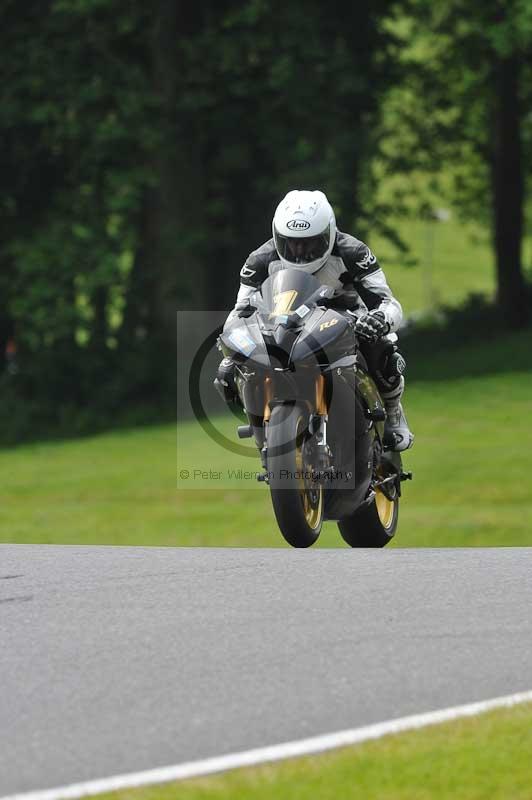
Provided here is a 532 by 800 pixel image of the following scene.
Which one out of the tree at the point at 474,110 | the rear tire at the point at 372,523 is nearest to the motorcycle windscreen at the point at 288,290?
the rear tire at the point at 372,523

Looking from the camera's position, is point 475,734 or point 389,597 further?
point 389,597

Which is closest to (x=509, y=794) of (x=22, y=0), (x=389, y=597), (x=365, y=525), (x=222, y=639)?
(x=222, y=639)

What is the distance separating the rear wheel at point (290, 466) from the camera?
9.12m

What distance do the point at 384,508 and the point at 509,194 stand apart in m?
25.6

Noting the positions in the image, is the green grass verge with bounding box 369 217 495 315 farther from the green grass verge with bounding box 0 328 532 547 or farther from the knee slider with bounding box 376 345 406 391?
the knee slider with bounding box 376 345 406 391

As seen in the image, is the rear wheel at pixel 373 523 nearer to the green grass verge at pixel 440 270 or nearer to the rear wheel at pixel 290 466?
the rear wheel at pixel 290 466

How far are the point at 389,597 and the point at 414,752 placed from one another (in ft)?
7.64

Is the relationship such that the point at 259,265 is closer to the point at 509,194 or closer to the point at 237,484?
the point at 237,484

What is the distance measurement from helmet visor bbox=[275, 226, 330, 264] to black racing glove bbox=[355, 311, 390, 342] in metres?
0.46

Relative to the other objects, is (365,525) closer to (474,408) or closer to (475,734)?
(475,734)

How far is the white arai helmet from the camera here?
9.58 meters

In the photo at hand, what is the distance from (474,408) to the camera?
27844mm

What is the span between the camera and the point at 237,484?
24.6m

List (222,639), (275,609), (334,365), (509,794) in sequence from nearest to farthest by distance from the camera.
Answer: (509,794), (222,639), (275,609), (334,365)
